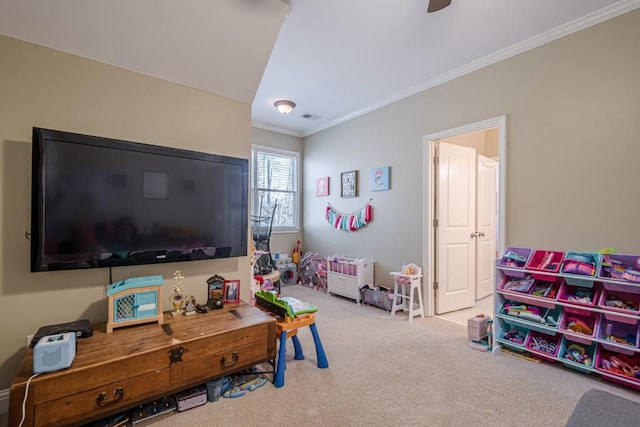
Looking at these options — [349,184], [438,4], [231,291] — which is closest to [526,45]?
[438,4]

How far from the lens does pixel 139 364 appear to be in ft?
5.13

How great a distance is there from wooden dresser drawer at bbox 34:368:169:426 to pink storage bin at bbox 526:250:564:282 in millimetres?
2797

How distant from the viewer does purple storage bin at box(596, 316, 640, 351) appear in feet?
6.53

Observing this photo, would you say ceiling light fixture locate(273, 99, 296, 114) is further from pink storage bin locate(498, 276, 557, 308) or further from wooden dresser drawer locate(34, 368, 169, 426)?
wooden dresser drawer locate(34, 368, 169, 426)

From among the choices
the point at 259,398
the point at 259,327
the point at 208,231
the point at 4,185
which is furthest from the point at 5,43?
the point at 259,398

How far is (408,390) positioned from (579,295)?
1524 millimetres

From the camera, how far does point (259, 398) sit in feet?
6.19

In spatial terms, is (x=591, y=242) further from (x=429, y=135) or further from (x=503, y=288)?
(x=429, y=135)

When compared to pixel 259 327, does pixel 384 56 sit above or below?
above

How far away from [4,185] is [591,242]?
13.4 feet

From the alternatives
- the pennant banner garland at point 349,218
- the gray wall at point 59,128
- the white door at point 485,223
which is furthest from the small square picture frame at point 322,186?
the gray wall at point 59,128

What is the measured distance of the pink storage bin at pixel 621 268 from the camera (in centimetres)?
198

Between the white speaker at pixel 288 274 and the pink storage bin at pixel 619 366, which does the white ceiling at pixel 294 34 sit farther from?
the white speaker at pixel 288 274

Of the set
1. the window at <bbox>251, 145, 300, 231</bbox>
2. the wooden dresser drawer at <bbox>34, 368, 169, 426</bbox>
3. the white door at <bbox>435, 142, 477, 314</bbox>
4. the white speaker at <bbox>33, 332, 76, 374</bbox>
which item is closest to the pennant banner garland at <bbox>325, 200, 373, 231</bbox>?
the window at <bbox>251, 145, 300, 231</bbox>
